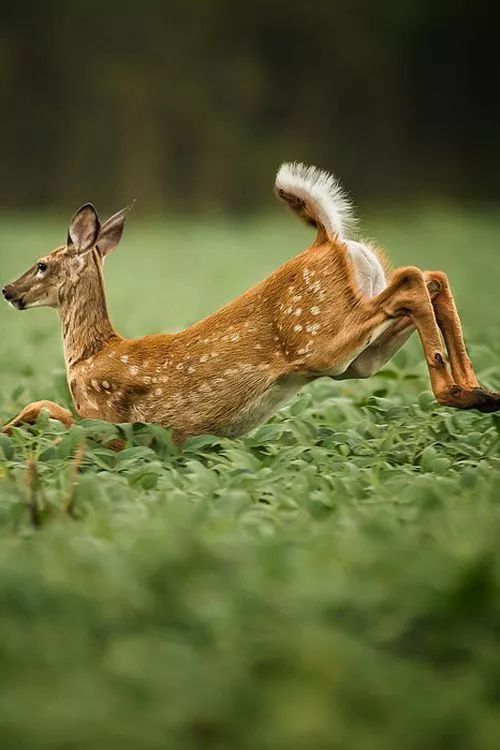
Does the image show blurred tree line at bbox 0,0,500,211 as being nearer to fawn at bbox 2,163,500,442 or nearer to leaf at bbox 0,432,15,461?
fawn at bbox 2,163,500,442

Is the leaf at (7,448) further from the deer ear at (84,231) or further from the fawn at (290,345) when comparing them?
the deer ear at (84,231)

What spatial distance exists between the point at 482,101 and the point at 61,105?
303 inches

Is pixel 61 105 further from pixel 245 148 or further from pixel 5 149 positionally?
pixel 245 148

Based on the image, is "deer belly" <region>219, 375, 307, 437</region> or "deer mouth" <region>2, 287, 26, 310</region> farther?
"deer mouth" <region>2, 287, 26, 310</region>

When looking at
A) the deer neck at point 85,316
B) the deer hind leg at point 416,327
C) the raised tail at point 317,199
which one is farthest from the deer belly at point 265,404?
the deer neck at point 85,316

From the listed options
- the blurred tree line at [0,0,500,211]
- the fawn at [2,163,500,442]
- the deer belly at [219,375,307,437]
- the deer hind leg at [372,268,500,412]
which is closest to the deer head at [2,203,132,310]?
the fawn at [2,163,500,442]

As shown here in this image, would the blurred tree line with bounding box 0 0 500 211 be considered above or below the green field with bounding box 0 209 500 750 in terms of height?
above

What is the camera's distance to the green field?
2490 mm

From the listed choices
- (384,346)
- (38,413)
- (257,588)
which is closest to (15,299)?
(38,413)

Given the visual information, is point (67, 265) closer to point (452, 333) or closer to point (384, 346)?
point (384, 346)

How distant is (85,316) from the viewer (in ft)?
17.9

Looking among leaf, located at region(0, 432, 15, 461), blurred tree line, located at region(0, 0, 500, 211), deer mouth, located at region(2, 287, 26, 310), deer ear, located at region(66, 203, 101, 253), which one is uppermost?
blurred tree line, located at region(0, 0, 500, 211)

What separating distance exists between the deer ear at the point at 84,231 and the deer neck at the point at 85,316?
46mm

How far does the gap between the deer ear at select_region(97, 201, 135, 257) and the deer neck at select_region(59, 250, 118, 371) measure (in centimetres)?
9
